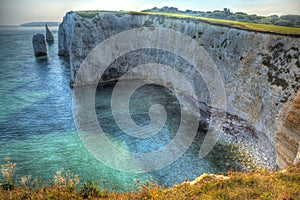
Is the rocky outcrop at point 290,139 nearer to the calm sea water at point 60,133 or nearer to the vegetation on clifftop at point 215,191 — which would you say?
the calm sea water at point 60,133

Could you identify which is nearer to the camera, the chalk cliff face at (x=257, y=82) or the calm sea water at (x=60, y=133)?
the calm sea water at (x=60, y=133)

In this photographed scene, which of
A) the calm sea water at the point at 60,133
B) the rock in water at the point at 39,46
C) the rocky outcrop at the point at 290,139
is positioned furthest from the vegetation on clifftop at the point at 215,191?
the rock in water at the point at 39,46

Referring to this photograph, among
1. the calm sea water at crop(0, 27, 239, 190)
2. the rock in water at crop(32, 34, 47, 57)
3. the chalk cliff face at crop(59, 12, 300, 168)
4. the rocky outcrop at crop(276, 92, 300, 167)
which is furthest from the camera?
the rock in water at crop(32, 34, 47, 57)

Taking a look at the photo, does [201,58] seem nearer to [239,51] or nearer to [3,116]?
[239,51]

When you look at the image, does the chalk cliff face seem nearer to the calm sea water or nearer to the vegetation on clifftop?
the calm sea water

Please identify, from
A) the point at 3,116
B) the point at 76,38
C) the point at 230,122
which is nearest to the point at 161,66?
the point at 76,38

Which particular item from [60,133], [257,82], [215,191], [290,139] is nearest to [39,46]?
[60,133]

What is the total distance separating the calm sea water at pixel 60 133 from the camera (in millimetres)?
18562

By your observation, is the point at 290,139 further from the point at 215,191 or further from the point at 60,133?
the point at 60,133

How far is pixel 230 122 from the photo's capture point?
26.2m

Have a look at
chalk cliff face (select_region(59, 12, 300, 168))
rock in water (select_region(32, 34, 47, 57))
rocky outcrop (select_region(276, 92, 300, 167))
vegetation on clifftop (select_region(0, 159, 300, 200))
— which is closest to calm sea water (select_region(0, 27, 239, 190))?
vegetation on clifftop (select_region(0, 159, 300, 200))

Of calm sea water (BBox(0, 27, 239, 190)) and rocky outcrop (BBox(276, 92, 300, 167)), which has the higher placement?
rocky outcrop (BBox(276, 92, 300, 167))

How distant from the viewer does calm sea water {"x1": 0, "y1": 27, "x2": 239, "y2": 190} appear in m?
18.6

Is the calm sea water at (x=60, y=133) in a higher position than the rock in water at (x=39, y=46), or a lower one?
lower
